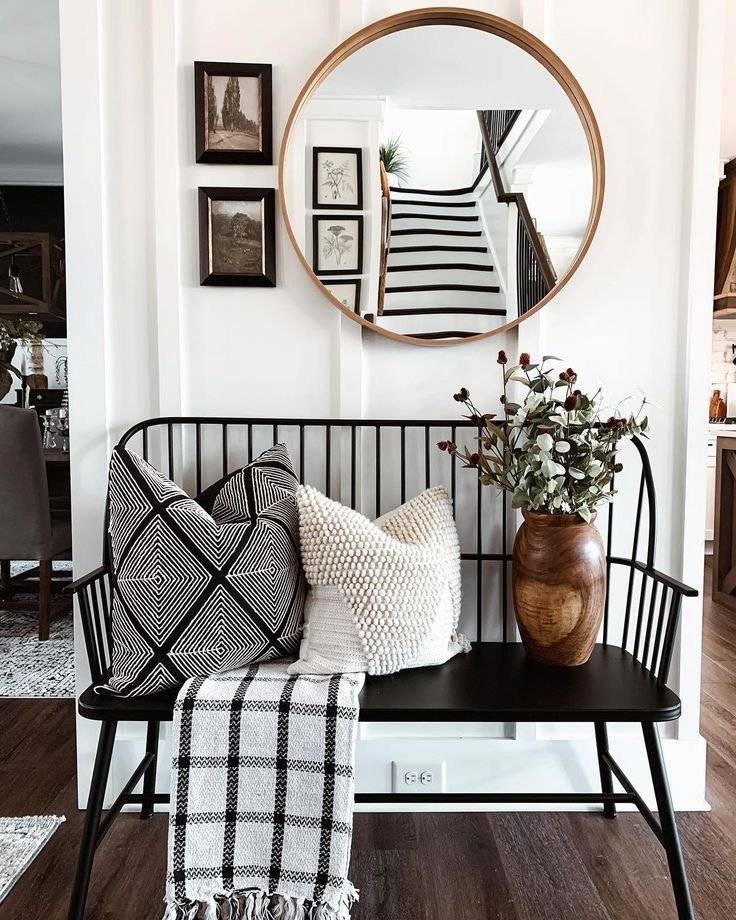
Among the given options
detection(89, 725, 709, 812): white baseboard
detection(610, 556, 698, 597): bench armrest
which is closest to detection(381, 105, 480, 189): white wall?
detection(610, 556, 698, 597): bench armrest

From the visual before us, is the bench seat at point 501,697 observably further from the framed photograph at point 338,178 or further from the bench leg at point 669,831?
the framed photograph at point 338,178

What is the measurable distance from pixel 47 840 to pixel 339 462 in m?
1.13

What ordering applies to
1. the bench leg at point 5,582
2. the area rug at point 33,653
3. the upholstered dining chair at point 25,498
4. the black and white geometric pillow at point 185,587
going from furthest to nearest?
the bench leg at point 5,582 < the upholstered dining chair at point 25,498 < the area rug at point 33,653 < the black and white geometric pillow at point 185,587

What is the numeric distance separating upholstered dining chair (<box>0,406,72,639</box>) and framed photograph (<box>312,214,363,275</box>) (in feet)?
5.92

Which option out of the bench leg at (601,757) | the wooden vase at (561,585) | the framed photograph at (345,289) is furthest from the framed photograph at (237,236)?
the bench leg at (601,757)

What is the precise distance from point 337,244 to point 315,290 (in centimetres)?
12

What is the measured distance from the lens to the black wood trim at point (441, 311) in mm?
1717

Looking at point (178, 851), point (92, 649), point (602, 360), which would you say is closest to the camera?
point (178, 851)

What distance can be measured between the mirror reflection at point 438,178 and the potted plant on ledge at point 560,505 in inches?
13.2

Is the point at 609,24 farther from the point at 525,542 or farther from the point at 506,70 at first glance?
the point at 525,542

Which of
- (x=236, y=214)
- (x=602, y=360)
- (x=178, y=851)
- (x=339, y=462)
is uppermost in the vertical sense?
(x=236, y=214)

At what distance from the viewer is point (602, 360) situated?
5.82 feet

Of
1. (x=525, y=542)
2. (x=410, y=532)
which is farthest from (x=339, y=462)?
(x=525, y=542)

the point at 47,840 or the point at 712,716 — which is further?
the point at 712,716
